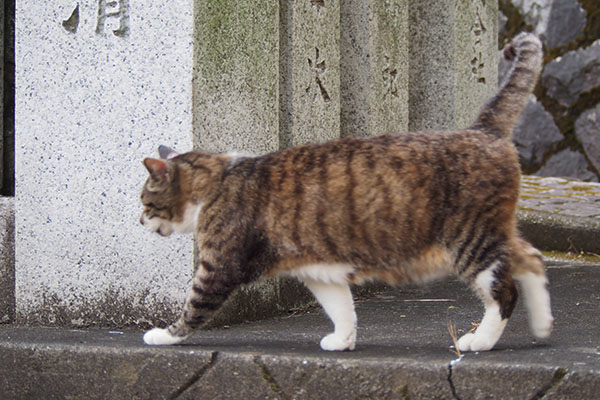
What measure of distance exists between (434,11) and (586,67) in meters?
3.20

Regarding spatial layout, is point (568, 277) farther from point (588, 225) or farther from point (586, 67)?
point (586, 67)

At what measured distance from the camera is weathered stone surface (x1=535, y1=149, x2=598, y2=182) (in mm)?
8195

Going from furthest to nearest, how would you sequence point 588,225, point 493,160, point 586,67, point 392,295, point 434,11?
point 586,67 → point 588,225 → point 434,11 → point 392,295 → point 493,160

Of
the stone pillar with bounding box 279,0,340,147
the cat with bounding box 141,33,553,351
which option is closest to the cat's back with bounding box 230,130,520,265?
the cat with bounding box 141,33,553,351

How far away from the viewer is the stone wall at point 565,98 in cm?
798

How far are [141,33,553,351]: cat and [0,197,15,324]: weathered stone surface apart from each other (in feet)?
4.61

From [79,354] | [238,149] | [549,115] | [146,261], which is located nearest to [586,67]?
[549,115]

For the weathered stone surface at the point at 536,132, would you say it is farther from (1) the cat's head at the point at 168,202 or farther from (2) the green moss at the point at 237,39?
(1) the cat's head at the point at 168,202

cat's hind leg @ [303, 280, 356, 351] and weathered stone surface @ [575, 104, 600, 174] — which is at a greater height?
weathered stone surface @ [575, 104, 600, 174]

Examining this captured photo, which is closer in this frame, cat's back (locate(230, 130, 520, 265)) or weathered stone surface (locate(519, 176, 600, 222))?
cat's back (locate(230, 130, 520, 265))

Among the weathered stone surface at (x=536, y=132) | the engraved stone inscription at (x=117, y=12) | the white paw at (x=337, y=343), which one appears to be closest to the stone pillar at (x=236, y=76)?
the engraved stone inscription at (x=117, y=12)

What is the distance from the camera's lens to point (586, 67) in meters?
7.95

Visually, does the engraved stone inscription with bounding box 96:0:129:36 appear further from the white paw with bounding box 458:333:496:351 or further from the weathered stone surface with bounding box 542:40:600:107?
the weathered stone surface with bounding box 542:40:600:107

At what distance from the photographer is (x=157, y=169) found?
2852mm
